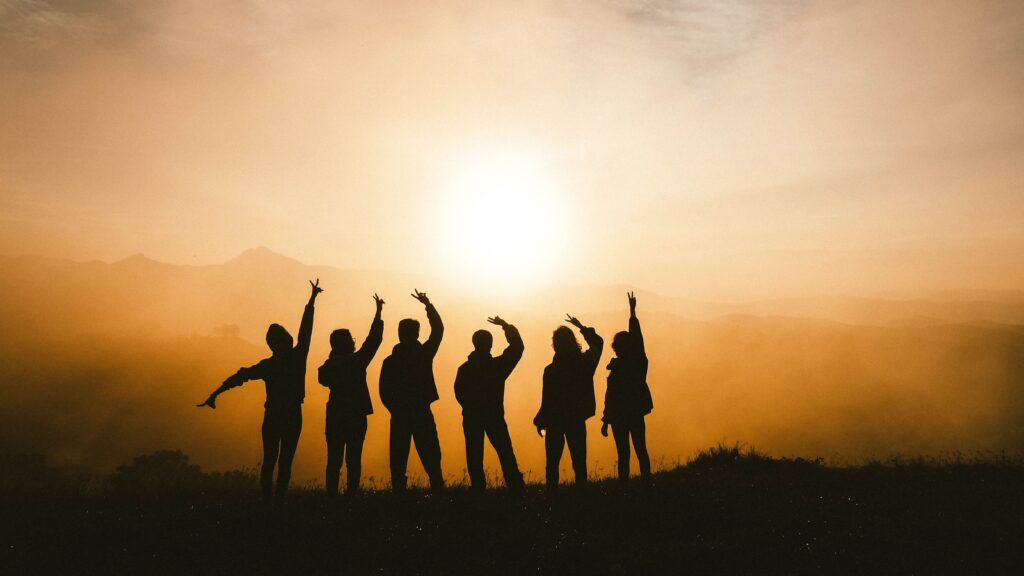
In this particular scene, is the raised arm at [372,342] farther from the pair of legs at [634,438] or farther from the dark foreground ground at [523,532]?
the pair of legs at [634,438]

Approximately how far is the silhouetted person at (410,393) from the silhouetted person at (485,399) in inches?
23.2

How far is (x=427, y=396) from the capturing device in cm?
1006

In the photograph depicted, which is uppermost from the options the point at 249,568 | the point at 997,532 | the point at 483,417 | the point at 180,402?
the point at 180,402

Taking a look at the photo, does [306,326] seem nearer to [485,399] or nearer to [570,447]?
[485,399]

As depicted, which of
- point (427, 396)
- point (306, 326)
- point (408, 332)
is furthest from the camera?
→ point (427, 396)

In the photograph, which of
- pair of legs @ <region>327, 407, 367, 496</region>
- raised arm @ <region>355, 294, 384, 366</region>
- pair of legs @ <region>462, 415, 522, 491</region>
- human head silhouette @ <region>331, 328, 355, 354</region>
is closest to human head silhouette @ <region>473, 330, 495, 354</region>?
pair of legs @ <region>462, 415, 522, 491</region>

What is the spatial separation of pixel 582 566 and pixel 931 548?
4656mm

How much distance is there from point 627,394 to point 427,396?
3506 millimetres

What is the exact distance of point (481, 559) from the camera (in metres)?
6.98

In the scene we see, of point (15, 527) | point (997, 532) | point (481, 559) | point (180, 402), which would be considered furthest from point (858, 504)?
point (180, 402)

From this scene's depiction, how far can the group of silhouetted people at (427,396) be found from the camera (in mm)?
9695

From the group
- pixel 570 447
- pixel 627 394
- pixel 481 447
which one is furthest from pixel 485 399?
pixel 627 394

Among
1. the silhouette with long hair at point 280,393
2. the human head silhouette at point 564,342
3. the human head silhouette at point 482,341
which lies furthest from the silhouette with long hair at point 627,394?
the silhouette with long hair at point 280,393

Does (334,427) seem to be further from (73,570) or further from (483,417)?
(73,570)
